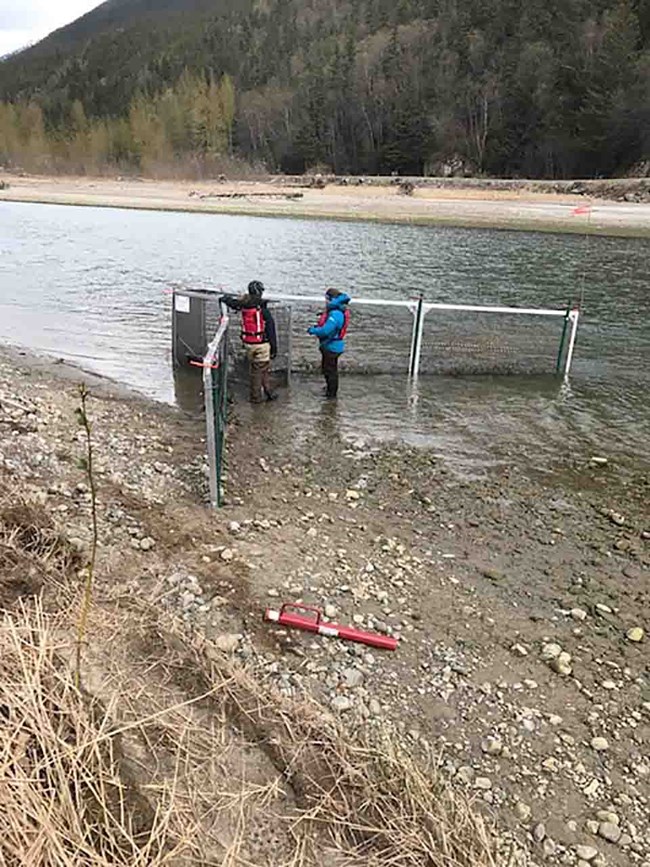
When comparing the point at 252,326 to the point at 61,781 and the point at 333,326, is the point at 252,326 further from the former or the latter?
the point at 61,781

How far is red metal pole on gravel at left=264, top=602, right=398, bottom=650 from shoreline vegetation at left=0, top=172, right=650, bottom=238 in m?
46.3

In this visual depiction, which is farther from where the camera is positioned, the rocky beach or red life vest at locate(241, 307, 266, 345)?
red life vest at locate(241, 307, 266, 345)

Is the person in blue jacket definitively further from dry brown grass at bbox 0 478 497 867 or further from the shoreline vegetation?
the shoreline vegetation

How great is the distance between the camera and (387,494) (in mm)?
8555

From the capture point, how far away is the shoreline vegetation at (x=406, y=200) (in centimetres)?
5178

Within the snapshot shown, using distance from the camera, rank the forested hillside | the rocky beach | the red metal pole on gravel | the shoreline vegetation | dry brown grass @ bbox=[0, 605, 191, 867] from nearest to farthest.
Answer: dry brown grass @ bbox=[0, 605, 191, 867] < the rocky beach < the red metal pole on gravel < the shoreline vegetation < the forested hillside

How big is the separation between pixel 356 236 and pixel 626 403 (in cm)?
3378

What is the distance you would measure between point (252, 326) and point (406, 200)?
60.7 m

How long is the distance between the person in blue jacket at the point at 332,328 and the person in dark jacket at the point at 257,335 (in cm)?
82

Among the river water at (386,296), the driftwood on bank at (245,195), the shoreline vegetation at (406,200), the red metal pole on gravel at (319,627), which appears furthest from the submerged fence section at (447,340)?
the driftwood on bank at (245,195)

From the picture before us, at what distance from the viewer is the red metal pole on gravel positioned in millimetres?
5488

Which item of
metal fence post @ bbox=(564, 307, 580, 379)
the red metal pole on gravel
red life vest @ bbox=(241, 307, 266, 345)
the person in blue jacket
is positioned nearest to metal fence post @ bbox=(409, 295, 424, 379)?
the person in blue jacket

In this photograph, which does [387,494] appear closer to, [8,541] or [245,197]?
[8,541]

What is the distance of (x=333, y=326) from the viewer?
1148 cm
